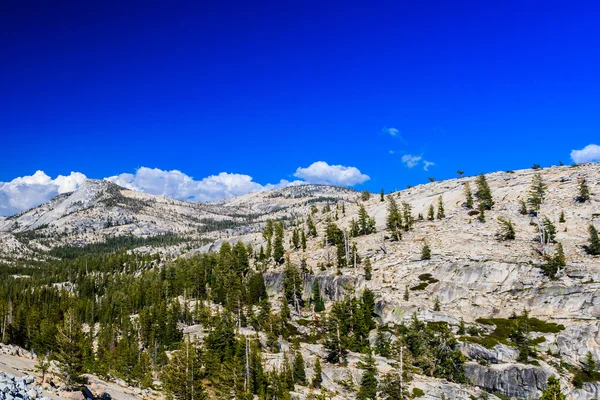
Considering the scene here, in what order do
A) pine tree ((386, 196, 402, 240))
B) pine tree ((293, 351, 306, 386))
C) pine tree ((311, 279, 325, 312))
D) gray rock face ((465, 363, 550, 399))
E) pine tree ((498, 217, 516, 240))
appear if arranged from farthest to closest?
1. pine tree ((386, 196, 402, 240))
2. pine tree ((498, 217, 516, 240))
3. pine tree ((311, 279, 325, 312))
4. pine tree ((293, 351, 306, 386))
5. gray rock face ((465, 363, 550, 399))

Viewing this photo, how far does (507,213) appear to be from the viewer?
149750mm

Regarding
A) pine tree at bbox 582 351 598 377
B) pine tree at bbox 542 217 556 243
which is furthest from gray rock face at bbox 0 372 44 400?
pine tree at bbox 542 217 556 243

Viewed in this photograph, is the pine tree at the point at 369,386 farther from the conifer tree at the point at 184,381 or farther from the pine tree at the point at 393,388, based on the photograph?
the conifer tree at the point at 184,381

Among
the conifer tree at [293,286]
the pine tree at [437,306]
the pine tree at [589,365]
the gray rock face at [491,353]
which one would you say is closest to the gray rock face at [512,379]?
the gray rock face at [491,353]

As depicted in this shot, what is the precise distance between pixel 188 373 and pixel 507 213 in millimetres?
136401

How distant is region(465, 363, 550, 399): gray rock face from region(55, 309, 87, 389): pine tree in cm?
7014

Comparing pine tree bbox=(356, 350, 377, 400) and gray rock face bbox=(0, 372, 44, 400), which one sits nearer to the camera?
A: gray rock face bbox=(0, 372, 44, 400)

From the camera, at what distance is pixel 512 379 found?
72.5 m

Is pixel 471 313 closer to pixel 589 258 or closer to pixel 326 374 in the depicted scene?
pixel 589 258

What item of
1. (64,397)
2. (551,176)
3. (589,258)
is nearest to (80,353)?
(64,397)

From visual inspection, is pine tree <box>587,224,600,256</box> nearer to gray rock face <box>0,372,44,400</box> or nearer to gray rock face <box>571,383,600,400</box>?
gray rock face <box>571,383,600,400</box>

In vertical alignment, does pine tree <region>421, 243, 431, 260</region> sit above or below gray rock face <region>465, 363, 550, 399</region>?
above

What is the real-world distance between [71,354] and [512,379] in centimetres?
7562

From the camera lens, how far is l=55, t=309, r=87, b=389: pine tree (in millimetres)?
45625
